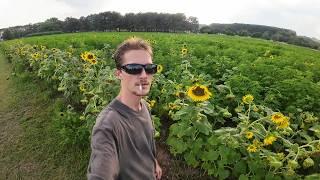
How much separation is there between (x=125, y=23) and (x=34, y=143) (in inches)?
2568

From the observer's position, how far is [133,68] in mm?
3193

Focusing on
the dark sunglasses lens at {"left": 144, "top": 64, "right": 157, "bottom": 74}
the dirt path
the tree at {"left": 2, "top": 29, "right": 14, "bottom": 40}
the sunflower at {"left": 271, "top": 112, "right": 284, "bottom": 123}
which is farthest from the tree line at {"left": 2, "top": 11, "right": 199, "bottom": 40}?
the dark sunglasses lens at {"left": 144, "top": 64, "right": 157, "bottom": 74}

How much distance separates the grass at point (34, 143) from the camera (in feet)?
22.3

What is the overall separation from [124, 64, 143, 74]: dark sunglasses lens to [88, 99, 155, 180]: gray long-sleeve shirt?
0.23 meters

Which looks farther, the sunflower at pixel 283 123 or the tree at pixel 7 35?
the tree at pixel 7 35

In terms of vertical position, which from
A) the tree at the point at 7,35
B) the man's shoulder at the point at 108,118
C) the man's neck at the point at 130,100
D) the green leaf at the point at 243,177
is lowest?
the tree at the point at 7,35

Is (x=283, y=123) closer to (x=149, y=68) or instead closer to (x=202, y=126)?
(x=202, y=126)

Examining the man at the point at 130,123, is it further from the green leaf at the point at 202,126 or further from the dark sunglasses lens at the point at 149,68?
the green leaf at the point at 202,126

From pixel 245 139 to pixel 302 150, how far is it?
0.61 m

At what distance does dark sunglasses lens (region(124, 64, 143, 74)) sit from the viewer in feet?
10.5

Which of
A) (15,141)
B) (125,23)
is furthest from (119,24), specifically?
(15,141)

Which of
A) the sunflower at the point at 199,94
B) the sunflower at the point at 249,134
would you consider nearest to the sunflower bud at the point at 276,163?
the sunflower at the point at 249,134

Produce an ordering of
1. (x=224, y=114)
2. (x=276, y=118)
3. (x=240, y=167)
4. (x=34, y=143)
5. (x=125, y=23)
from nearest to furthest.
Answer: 1. (x=240, y=167)
2. (x=276, y=118)
3. (x=224, y=114)
4. (x=34, y=143)
5. (x=125, y=23)

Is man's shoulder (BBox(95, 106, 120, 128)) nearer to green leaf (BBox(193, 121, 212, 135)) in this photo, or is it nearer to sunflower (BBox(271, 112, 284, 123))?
green leaf (BBox(193, 121, 212, 135))
